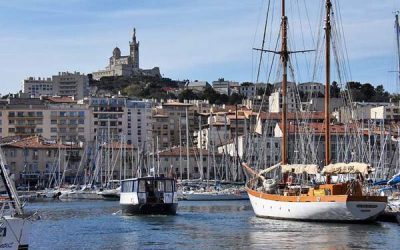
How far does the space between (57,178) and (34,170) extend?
205 inches

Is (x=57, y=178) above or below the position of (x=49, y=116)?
below

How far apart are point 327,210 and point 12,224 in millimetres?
26692

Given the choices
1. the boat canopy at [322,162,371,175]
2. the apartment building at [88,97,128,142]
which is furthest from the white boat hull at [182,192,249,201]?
the apartment building at [88,97,128,142]

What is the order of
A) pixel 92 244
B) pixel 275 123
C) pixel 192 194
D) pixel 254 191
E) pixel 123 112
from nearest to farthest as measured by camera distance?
pixel 92 244 < pixel 254 191 < pixel 192 194 < pixel 275 123 < pixel 123 112

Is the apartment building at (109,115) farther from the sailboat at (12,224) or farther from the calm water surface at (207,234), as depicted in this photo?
the sailboat at (12,224)

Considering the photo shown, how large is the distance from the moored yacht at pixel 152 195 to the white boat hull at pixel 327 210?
9701mm

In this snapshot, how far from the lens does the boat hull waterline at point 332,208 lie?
4950 cm

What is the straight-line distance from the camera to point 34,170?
5684 inches

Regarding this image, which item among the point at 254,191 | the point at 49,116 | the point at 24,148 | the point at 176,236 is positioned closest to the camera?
the point at 176,236

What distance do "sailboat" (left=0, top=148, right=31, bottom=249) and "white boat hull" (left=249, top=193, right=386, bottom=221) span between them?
25.4 m

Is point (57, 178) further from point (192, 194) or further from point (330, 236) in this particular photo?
point (330, 236)

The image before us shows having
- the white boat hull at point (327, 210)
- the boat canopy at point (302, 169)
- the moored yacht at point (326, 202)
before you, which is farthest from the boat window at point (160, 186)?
the white boat hull at point (327, 210)

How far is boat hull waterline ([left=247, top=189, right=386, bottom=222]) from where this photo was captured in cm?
4950

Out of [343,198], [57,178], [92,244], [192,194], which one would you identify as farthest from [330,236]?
[57,178]
